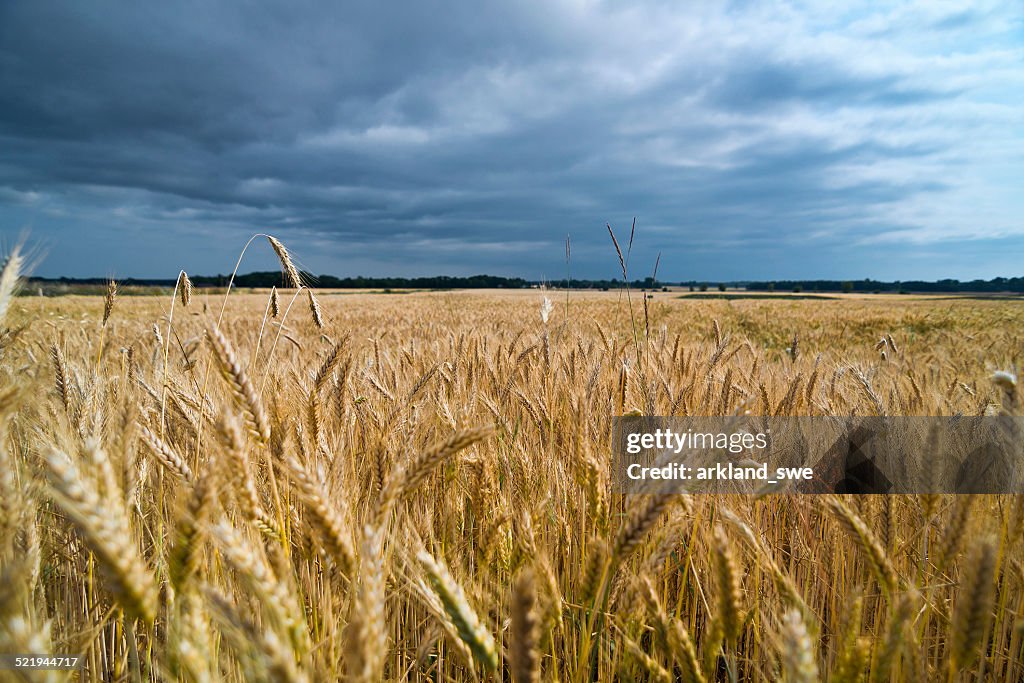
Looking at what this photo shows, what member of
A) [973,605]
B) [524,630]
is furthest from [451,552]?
[973,605]

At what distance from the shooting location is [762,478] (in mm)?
1505

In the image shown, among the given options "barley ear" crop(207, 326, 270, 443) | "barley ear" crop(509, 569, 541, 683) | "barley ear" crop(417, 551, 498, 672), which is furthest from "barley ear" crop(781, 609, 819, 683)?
"barley ear" crop(207, 326, 270, 443)

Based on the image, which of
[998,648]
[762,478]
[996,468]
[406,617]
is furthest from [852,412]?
[406,617]

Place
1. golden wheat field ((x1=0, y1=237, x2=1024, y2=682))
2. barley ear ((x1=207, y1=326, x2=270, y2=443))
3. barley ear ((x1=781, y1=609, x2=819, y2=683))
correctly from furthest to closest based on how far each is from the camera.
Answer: barley ear ((x1=207, y1=326, x2=270, y2=443))
golden wheat field ((x1=0, y1=237, x2=1024, y2=682))
barley ear ((x1=781, y1=609, x2=819, y2=683))

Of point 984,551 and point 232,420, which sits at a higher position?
point 232,420

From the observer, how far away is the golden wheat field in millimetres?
669

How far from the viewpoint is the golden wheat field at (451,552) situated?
67 centimetres

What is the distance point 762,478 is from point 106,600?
1953mm

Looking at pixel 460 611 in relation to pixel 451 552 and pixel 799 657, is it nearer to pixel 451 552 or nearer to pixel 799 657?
pixel 799 657

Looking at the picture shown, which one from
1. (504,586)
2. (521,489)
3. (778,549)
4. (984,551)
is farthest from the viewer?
(521,489)

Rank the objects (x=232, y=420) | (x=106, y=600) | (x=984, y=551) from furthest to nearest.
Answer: (x=106, y=600) → (x=232, y=420) → (x=984, y=551)

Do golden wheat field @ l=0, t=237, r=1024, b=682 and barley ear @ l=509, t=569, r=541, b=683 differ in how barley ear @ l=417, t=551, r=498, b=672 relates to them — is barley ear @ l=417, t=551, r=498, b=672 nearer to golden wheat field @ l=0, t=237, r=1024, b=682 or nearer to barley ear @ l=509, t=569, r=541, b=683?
golden wheat field @ l=0, t=237, r=1024, b=682

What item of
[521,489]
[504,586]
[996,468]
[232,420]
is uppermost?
[232,420]

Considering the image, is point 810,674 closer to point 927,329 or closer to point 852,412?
point 852,412
